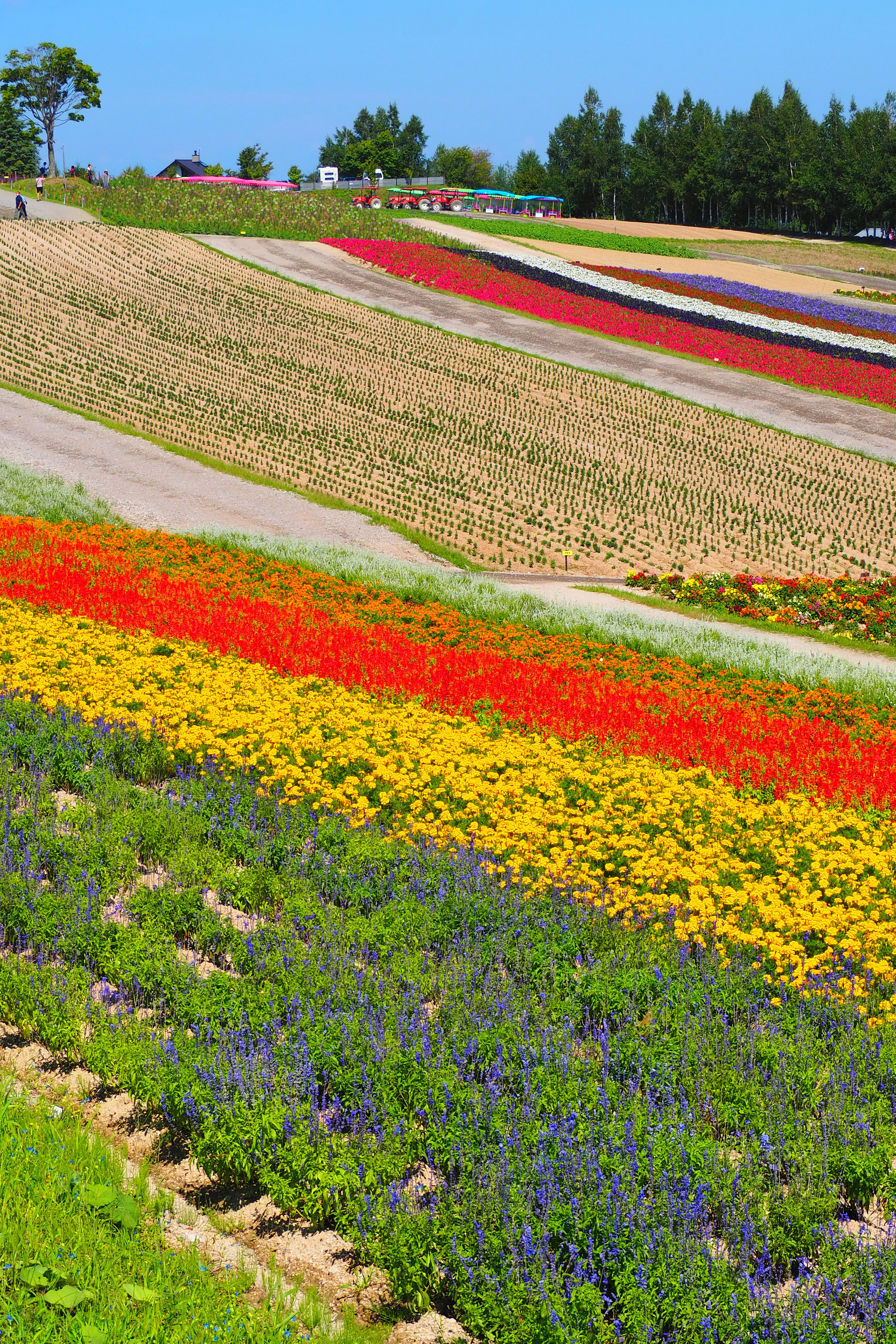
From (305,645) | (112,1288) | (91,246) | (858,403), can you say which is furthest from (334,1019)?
(91,246)

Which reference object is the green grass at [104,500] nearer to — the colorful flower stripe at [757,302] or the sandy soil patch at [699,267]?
the colorful flower stripe at [757,302]

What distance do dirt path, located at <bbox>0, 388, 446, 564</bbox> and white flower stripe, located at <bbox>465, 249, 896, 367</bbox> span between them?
3520 cm

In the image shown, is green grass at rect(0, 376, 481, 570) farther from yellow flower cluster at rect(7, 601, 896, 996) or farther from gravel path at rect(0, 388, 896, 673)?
yellow flower cluster at rect(7, 601, 896, 996)

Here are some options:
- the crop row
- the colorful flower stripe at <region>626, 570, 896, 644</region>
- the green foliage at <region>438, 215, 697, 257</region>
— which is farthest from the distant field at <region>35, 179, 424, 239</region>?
the crop row

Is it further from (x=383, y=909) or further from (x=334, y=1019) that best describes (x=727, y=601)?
(x=334, y=1019)

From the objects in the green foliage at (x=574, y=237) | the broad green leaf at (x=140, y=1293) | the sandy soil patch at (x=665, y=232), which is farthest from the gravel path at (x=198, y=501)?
the sandy soil patch at (x=665, y=232)

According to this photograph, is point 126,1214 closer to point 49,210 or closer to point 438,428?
point 438,428

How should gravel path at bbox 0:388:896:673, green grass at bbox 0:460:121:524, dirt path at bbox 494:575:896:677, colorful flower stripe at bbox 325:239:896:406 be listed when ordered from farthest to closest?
colorful flower stripe at bbox 325:239:896:406, green grass at bbox 0:460:121:524, gravel path at bbox 0:388:896:673, dirt path at bbox 494:575:896:677

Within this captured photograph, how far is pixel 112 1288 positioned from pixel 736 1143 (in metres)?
3.16

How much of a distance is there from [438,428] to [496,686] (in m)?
25.3

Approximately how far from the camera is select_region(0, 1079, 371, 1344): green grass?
4.48 meters

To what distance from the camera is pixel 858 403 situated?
47.1 m

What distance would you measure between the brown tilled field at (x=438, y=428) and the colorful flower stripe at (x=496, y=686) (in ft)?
36.2

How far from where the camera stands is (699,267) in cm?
8538
